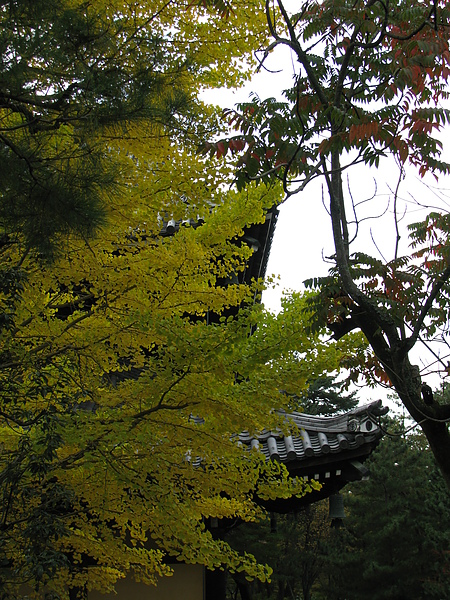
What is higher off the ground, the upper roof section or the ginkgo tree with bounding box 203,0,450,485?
the upper roof section

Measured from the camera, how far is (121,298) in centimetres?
408

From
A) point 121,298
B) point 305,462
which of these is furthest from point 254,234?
point 121,298

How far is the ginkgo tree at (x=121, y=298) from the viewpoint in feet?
9.73

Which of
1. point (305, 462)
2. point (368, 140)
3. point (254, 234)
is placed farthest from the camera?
point (254, 234)

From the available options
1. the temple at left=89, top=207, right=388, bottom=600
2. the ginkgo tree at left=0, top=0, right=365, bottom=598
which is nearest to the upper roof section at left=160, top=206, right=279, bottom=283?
the temple at left=89, top=207, right=388, bottom=600

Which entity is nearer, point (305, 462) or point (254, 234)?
point (305, 462)

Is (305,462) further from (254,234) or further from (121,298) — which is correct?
(121,298)

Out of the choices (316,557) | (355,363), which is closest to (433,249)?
(355,363)

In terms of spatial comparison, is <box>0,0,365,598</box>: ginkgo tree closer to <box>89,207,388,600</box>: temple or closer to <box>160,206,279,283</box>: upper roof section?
<box>89,207,388,600</box>: temple

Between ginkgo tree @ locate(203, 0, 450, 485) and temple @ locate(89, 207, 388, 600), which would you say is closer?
ginkgo tree @ locate(203, 0, 450, 485)

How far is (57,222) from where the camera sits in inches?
117

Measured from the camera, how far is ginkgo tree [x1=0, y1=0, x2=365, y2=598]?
2967mm

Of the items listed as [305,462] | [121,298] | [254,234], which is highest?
[254,234]

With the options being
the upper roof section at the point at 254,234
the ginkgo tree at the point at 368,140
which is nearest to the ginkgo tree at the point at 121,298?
the ginkgo tree at the point at 368,140
